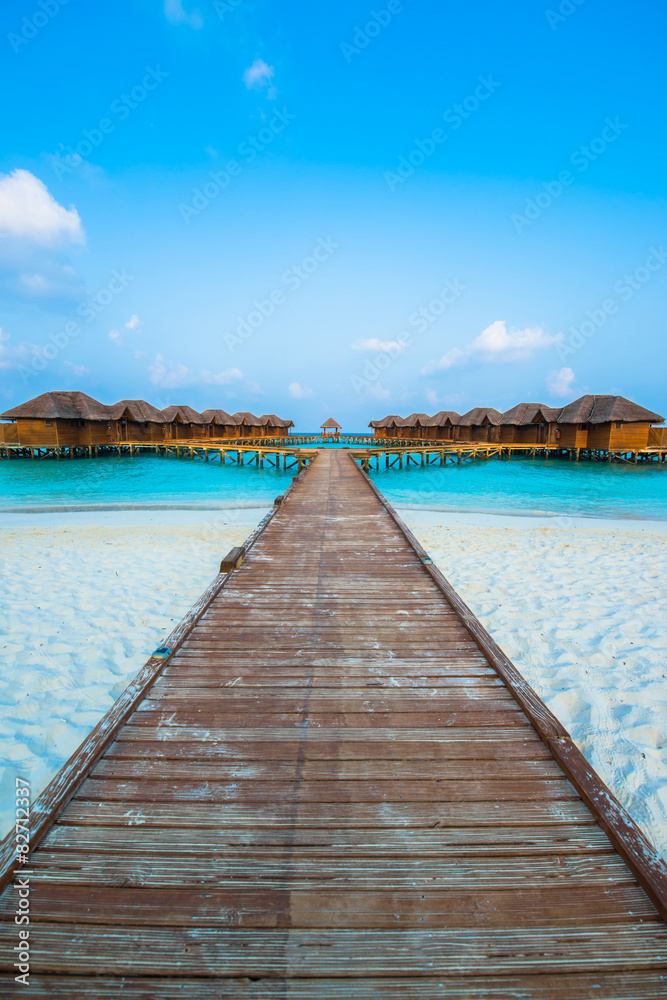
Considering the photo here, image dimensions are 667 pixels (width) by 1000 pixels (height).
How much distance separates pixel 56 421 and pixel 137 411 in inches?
255

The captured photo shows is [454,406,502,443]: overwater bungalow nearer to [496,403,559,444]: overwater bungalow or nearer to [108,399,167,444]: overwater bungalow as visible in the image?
[496,403,559,444]: overwater bungalow

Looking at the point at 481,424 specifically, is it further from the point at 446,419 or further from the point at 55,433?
the point at 55,433

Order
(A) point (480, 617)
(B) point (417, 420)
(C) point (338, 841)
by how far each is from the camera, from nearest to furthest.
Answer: (C) point (338, 841)
(A) point (480, 617)
(B) point (417, 420)

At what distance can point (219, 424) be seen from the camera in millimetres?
44125

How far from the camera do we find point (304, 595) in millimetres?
4211

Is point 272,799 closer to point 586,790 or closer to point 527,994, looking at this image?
point 527,994

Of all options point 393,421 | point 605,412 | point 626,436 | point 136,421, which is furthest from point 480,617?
point 393,421

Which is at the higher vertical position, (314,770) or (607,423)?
(607,423)

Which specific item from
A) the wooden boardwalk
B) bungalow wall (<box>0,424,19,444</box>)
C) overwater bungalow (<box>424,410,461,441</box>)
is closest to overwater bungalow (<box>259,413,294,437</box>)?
overwater bungalow (<box>424,410,461,441</box>)

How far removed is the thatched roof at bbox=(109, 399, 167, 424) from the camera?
35.0 metres

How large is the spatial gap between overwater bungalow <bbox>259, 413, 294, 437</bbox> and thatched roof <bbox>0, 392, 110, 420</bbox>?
72.5 feet

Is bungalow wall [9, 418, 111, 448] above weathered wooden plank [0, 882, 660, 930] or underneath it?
above

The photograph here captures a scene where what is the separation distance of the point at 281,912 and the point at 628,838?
1342mm

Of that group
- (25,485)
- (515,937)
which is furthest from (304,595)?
(25,485)
